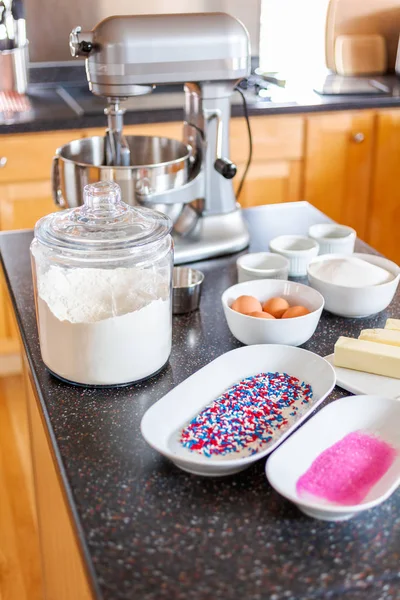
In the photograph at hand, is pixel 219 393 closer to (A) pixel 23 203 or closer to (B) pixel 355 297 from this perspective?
(B) pixel 355 297

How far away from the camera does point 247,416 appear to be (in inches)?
36.7

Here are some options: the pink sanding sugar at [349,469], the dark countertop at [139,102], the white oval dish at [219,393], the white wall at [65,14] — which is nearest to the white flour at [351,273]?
the white oval dish at [219,393]

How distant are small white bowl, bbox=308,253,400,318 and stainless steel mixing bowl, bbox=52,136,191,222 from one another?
32cm

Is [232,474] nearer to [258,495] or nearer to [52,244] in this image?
[258,495]

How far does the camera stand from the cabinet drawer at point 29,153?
7.59ft

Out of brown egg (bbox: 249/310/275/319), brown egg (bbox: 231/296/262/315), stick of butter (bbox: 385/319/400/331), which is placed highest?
brown egg (bbox: 231/296/262/315)

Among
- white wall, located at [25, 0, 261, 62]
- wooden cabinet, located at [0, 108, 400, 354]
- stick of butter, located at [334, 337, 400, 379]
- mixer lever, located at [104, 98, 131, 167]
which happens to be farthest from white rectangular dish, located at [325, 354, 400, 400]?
white wall, located at [25, 0, 261, 62]

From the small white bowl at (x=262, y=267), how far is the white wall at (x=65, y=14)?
73.0 inches

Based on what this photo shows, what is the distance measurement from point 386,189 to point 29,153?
51.5 inches

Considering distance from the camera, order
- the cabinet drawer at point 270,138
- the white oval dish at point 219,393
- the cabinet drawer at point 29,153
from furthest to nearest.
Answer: the cabinet drawer at point 270,138 → the cabinet drawer at point 29,153 → the white oval dish at point 219,393

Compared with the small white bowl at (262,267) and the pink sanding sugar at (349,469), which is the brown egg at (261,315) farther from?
the pink sanding sugar at (349,469)

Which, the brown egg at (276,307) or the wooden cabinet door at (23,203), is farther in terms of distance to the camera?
the wooden cabinet door at (23,203)

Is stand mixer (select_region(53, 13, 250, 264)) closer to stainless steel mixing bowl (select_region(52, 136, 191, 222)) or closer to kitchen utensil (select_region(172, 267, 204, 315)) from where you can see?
stainless steel mixing bowl (select_region(52, 136, 191, 222))

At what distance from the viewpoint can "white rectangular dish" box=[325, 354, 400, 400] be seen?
3.29 ft
